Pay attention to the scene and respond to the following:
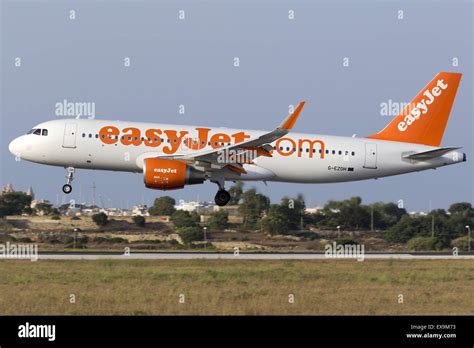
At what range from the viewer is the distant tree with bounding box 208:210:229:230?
64.6 metres

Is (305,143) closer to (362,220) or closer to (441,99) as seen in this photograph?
(441,99)

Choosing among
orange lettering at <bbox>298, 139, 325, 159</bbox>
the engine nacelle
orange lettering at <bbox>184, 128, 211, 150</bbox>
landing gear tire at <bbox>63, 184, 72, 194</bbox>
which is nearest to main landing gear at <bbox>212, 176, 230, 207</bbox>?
orange lettering at <bbox>184, 128, 211, 150</bbox>

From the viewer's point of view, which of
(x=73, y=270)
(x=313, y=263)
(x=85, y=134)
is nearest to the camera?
(x=73, y=270)

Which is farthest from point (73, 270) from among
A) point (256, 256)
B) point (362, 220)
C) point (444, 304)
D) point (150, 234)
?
point (362, 220)

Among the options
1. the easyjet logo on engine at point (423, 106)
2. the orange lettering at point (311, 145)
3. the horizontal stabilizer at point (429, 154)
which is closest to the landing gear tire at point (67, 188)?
the orange lettering at point (311, 145)

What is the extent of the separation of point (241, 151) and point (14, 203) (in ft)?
111

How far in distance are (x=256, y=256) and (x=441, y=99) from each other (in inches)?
542

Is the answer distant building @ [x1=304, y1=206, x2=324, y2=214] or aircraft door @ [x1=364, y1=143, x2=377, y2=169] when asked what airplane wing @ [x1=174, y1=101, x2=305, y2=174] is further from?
distant building @ [x1=304, y1=206, x2=324, y2=214]

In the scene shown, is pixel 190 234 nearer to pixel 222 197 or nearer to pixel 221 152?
pixel 222 197

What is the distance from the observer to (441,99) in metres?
47.7

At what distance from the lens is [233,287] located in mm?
29781

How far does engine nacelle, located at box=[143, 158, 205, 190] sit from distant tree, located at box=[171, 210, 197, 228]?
23559 millimetres

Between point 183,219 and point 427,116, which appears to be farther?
point 183,219

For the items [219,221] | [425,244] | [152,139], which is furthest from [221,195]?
[219,221]
